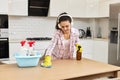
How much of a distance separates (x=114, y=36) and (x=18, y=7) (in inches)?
85.9

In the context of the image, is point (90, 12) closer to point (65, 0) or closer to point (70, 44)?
point (65, 0)

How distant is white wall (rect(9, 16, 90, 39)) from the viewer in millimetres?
4598

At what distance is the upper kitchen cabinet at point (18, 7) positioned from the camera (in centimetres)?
415

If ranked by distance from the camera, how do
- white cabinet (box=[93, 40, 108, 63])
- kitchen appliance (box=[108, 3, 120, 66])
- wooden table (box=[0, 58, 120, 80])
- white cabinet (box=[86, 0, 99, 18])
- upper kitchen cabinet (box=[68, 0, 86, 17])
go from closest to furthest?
wooden table (box=[0, 58, 120, 80]) → kitchen appliance (box=[108, 3, 120, 66]) → white cabinet (box=[93, 40, 108, 63]) → upper kitchen cabinet (box=[68, 0, 86, 17]) → white cabinet (box=[86, 0, 99, 18])

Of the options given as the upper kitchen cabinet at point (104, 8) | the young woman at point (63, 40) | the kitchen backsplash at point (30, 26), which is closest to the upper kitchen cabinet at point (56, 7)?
the kitchen backsplash at point (30, 26)

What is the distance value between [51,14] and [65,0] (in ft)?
1.65

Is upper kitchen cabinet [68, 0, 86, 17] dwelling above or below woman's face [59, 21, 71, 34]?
above

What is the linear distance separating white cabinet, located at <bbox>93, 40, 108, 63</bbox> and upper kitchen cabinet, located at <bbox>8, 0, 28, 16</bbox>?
6.11 feet

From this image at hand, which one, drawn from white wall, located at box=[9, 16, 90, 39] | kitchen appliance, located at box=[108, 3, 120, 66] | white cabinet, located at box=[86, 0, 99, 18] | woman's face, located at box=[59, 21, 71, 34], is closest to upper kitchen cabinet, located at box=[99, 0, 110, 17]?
white cabinet, located at box=[86, 0, 99, 18]

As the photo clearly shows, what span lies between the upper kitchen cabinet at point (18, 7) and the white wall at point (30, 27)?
0.38 metres

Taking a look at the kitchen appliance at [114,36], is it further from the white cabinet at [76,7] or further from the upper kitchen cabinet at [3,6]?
the upper kitchen cabinet at [3,6]

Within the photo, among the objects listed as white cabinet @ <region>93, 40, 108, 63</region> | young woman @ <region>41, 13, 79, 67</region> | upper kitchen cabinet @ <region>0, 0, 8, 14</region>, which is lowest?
white cabinet @ <region>93, 40, 108, 63</region>

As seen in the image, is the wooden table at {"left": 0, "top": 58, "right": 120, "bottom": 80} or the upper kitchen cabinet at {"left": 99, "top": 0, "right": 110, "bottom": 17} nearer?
the wooden table at {"left": 0, "top": 58, "right": 120, "bottom": 80}

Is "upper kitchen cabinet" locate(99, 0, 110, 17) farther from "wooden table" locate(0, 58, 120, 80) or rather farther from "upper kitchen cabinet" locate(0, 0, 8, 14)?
"wooden table" locate(0, 58, 120, 80)
